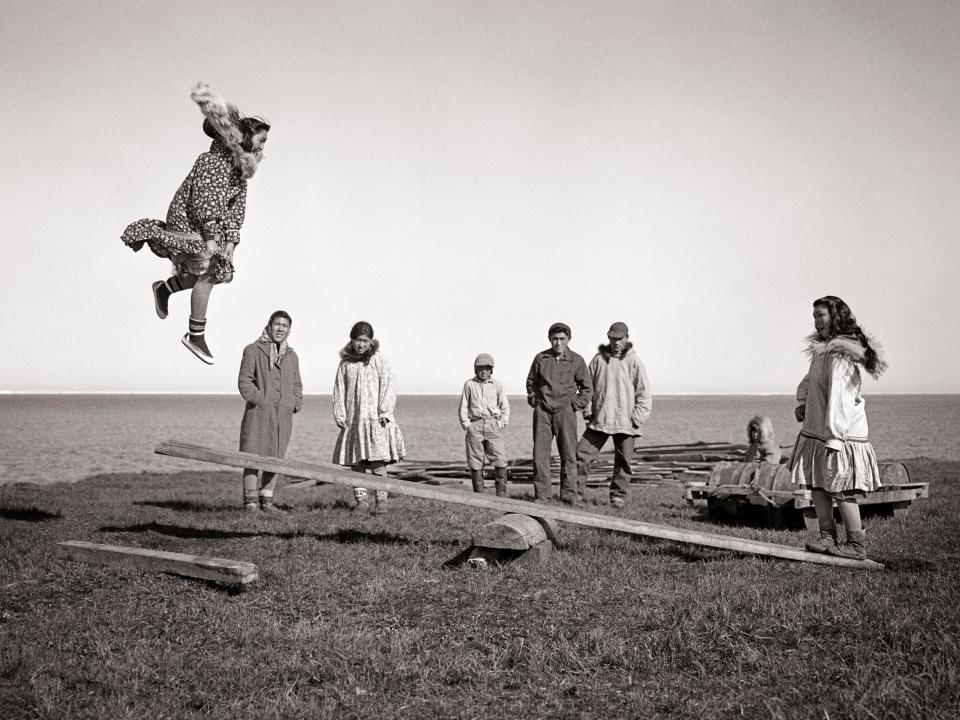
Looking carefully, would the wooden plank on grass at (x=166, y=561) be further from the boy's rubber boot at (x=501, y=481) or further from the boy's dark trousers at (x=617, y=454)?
the boy's dark trousers at (x=617, y=454)

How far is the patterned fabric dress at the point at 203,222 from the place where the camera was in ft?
15.6

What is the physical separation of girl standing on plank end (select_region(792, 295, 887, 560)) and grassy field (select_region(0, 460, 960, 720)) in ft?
1.81

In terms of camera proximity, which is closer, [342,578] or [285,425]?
[342,578]

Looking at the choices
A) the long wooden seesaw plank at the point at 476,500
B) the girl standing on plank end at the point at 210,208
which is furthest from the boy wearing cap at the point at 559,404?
the girl standing on plank end at the point at 210,208

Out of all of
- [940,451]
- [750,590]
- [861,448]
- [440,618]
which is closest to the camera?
[440,618]

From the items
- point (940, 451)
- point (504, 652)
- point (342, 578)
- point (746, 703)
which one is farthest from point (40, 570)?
point (940, 451)

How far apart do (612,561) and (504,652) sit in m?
2.41

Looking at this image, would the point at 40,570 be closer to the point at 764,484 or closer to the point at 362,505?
the point at 362,505

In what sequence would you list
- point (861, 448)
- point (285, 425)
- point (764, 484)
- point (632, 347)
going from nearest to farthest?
1. point (861, 448)
2. point (764, 484)
3. point (285, 425)
4. point (632, 347)

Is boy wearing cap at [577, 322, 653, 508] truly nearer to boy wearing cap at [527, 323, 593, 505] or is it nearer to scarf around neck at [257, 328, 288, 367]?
boy wearing cap at [527, 323, 593, 505]

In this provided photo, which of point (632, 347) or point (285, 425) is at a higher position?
point (632, 347)

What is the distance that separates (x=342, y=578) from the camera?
5957mm

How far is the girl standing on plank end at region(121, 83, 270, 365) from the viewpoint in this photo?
15.3ft

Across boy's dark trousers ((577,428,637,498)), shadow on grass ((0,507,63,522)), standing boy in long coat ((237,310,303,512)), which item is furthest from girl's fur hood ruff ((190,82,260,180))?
boy's dark trousers ((577,428,637,498))
